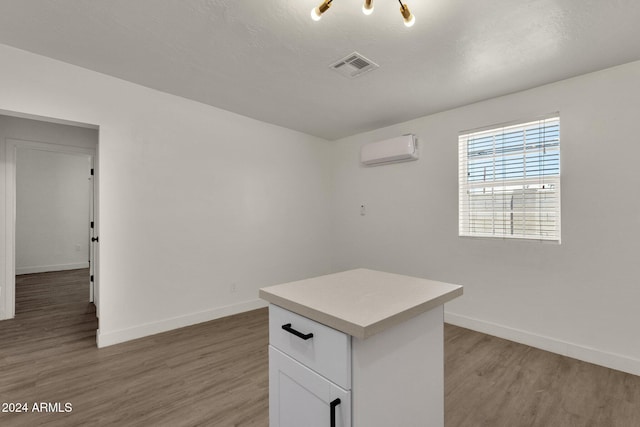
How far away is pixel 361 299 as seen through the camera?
1138mm

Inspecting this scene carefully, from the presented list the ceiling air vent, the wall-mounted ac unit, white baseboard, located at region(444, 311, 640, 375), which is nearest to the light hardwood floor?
white baseboard, located at region(444, 311, 640, 375)

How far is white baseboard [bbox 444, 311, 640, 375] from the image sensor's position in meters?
2.30

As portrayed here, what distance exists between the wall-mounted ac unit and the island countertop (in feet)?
8.02

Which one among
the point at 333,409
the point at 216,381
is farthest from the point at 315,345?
the point at 216,381

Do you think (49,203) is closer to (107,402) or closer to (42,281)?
(42,281)

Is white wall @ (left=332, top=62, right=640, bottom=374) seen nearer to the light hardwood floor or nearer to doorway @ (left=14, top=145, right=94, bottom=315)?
the light hardwood floor

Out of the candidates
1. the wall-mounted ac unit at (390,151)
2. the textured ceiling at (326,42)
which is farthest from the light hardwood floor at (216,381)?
the textured ceiling at (326,42)

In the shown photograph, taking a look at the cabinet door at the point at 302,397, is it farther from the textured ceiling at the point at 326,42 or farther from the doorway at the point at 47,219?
the doorway at the point at 47,219

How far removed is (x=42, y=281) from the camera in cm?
527

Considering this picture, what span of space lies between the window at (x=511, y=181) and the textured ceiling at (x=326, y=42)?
1.52 ft

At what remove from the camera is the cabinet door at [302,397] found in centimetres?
93

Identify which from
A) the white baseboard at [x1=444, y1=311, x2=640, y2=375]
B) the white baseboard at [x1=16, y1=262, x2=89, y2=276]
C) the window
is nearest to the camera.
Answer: the white baseboard at [x1=444, y1=311, x2=640, y2=375]

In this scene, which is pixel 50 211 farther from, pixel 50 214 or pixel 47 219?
pixel 47 219

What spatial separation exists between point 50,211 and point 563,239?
8.81 meters
